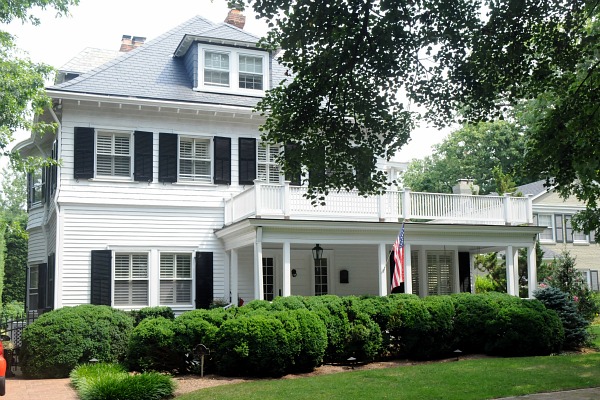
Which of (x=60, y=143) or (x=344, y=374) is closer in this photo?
(x=344, y=374)

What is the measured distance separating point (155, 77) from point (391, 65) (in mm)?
12338

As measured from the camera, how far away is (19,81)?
61.1 ft

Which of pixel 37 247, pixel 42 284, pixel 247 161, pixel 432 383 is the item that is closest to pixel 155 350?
pixel 432 383

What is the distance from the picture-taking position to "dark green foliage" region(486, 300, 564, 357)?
15.2m

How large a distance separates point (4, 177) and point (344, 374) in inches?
2615

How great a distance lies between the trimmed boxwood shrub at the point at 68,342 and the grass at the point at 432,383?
403 cm

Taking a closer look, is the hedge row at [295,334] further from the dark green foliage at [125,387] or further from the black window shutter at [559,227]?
the black window shutter at [559,227]

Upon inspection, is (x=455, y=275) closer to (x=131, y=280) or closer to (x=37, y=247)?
(x=131, y=280)

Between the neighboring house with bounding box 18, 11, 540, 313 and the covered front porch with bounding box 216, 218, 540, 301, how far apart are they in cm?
5

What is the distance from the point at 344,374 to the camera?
12695 mm

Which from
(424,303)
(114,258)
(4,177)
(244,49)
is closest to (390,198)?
(424,303)

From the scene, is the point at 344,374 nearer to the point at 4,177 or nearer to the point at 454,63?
the point at 454,63

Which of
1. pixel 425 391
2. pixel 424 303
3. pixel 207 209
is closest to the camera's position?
pixel 425 391

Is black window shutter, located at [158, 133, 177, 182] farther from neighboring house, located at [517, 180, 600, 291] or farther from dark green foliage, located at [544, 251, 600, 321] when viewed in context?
neighboring house, located at [517, 180, 600, 291]
